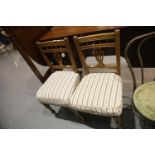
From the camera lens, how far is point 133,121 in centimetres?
161

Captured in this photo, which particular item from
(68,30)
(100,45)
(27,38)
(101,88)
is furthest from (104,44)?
(27,38)

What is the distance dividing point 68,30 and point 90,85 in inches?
34.0

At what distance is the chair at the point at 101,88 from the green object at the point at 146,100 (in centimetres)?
16

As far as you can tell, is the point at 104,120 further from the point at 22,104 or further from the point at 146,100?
the point at 22,104

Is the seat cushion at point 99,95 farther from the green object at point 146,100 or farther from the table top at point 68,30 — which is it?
the table top at point 68,30

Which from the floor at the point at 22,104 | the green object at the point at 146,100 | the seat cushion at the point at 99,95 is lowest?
the floor at the point at 22,104

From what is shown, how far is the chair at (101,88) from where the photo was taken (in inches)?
49.9

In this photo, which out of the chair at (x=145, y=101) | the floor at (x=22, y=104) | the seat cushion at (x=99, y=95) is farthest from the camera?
the floor at (x=22, y=104)

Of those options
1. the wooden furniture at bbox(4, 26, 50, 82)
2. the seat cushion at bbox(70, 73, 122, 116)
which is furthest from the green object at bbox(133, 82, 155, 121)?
the wooden furniture at bbox(4, 26, 50, 82)

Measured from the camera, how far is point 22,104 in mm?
2307

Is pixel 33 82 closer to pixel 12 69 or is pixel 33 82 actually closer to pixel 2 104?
pixel 2 104

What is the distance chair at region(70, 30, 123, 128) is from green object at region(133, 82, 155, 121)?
0.16 metres

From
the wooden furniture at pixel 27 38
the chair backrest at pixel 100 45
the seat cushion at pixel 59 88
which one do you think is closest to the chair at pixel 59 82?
the seat cushion at pixel 59 88
